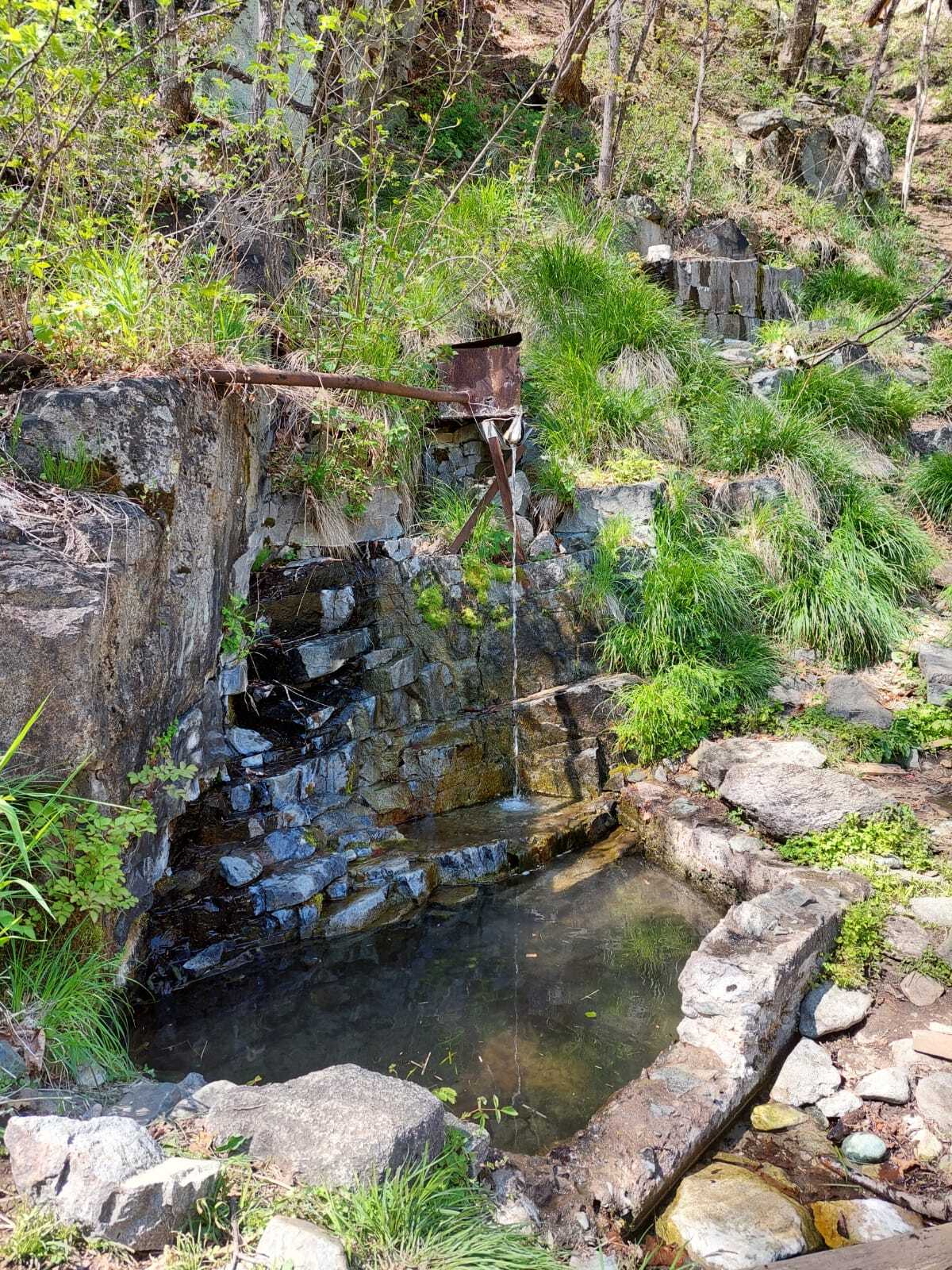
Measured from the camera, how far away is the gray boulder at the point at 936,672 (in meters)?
5.50

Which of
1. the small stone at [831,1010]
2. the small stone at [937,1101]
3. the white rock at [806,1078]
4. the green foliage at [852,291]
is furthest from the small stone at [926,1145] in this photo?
the green foliage at [852,291]

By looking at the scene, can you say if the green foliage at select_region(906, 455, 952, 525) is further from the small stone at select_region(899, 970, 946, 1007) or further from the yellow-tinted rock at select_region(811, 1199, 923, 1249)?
the yellow-tinted rock at select_region(811, 1199, 923, 1249)

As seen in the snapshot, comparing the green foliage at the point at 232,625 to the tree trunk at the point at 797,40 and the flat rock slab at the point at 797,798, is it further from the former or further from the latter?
the tree trunk at the point at 797,40

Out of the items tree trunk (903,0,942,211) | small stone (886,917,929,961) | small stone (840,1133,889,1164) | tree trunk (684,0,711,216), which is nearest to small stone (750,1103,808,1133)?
small stone (840,1133,889,1164)

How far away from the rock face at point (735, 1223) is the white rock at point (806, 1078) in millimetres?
476

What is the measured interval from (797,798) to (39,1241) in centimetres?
396

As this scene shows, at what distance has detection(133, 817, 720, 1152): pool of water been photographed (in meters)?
3.29

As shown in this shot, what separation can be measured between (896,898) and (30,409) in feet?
13.8

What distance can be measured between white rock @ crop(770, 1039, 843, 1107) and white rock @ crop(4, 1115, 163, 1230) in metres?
2.35

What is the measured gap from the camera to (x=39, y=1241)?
179cm

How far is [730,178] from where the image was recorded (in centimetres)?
1004

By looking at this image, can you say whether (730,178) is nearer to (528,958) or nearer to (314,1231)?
(528,958)

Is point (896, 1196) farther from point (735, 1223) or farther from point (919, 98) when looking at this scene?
point (919, 98)

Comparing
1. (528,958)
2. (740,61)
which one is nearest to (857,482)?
(528,958)
